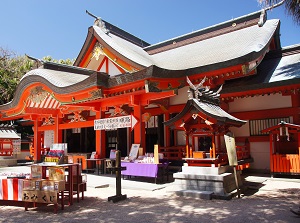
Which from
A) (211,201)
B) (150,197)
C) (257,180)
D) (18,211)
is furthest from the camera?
(257,180)

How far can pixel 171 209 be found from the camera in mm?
6113

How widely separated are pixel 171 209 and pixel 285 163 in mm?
5135

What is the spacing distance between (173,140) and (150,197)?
498 cm

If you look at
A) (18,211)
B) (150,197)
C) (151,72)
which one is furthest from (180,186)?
(18,211)

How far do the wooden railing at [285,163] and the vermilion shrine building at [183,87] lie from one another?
5.4 inches

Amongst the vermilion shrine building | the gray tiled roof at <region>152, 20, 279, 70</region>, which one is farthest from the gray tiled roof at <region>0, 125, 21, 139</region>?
the gray tiled roof at <region>152, 20, 279, 70</region>

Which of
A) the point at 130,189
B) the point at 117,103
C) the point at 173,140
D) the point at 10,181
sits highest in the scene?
the point at 117,103

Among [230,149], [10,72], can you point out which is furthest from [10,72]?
[230,149]

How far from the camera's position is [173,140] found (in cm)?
1234

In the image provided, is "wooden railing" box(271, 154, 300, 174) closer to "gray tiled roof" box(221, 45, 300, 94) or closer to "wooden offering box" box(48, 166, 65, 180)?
"gray tiled roof" box(221, 45, 300, 94)

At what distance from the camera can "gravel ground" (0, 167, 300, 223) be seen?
17.7 ft

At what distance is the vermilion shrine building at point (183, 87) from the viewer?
9.09 meters

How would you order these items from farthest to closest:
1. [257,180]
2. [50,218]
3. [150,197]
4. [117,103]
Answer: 1. [117,103]
2. [257,180]
3. [150,197]
4. [50,218]

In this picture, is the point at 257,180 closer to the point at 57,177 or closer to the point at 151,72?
the point at 151,72
